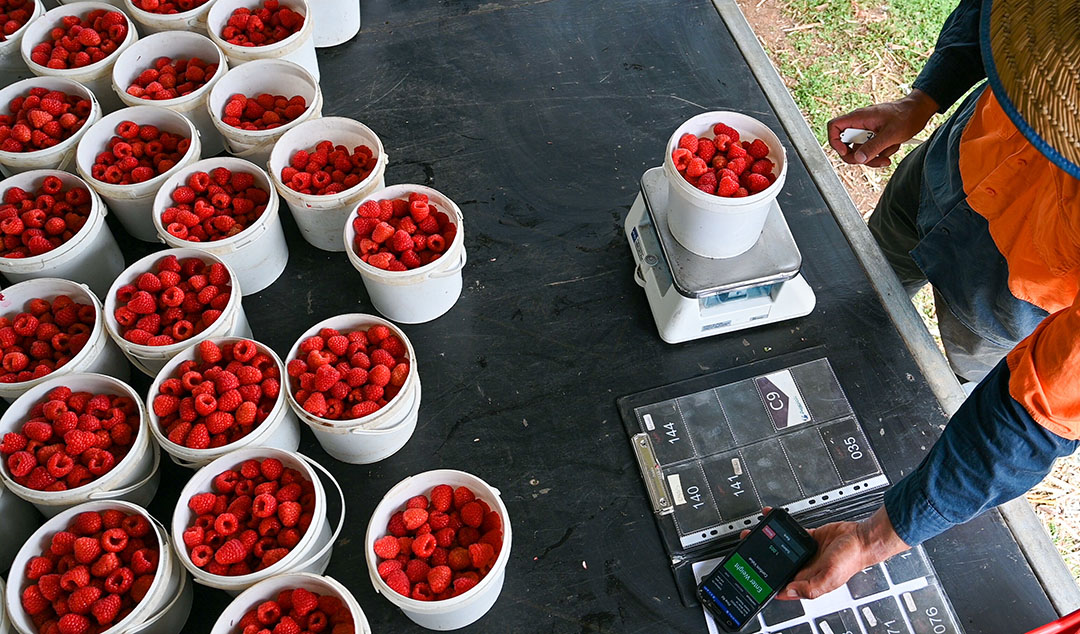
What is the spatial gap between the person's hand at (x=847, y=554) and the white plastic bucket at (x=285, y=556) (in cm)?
67

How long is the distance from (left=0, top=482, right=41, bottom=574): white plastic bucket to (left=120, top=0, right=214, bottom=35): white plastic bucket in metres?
0.98

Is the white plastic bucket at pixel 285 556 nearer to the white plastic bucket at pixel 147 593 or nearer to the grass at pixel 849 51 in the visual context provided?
the white plastic bucket at pixel 147 593

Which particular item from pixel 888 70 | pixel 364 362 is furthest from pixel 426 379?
pixel 888 70

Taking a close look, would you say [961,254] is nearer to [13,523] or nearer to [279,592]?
[279,592]

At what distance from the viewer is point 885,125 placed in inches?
58.5

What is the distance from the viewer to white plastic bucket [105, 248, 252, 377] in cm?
119

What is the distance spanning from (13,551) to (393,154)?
945mm

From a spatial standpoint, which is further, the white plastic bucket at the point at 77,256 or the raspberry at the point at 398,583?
the white plastic bucket at the point at 77,256

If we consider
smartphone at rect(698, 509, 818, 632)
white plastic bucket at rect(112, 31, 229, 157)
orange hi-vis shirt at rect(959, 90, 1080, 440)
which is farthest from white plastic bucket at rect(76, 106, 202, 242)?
orange hi-vis shirt at rect(959, 90, 1080, 440)

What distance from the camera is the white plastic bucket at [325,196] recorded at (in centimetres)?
A: 135

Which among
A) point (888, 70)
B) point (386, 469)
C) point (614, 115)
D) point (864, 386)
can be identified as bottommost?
point (888, 70)

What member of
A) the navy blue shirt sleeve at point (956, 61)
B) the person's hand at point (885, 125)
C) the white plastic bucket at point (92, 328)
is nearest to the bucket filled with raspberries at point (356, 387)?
the white plastic bucket at point (92, 328)

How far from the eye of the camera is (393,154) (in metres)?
1.58

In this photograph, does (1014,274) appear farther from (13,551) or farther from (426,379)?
(13,551)
